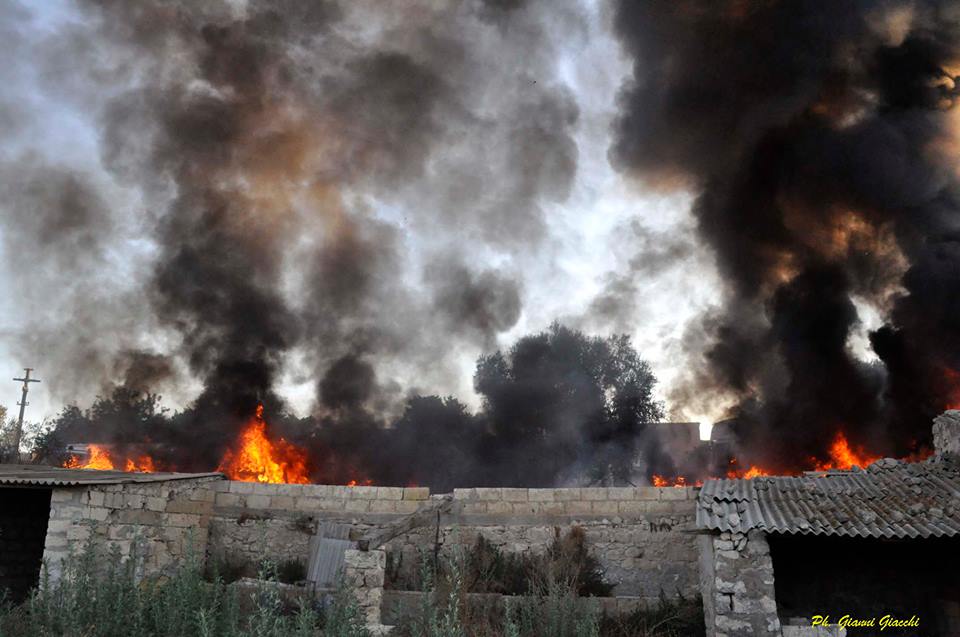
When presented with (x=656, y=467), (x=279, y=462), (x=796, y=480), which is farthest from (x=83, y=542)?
(x=656, y=467)

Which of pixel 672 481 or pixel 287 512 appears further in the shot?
pixel 672 481

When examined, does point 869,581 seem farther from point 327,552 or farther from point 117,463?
point 117,463

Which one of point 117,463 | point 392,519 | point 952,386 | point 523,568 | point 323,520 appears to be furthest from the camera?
point 117,463

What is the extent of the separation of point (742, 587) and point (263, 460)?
69.5ft

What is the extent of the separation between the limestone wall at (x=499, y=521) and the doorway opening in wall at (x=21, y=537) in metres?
3.44

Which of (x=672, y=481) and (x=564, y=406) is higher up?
(x=564, y=406)

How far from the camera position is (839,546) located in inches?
431

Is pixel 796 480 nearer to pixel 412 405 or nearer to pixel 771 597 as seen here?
pixel 771 597

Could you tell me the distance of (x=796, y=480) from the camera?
11.8 m

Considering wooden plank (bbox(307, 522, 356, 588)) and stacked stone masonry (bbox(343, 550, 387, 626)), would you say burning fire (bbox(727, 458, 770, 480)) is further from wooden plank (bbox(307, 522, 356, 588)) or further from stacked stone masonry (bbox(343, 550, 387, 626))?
stacked stone masonry (bbox(343, 550, 387, 626))

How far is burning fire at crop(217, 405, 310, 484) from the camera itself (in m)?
25.6

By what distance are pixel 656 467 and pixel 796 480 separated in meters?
21.2

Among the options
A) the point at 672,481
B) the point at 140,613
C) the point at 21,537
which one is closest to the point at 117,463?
the point at 21,537

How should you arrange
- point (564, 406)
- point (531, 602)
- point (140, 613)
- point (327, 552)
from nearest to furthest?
1. point (140, 613)
2. point (531, 602)
3. point (327, 552)
4. point (564, 406)
